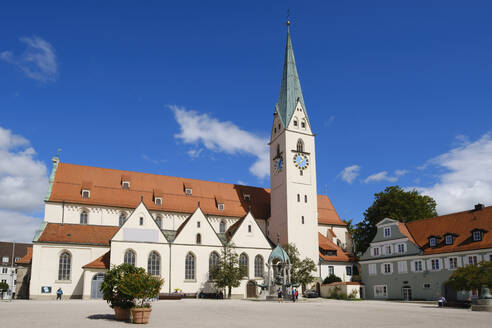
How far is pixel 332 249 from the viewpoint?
5822 centimetres

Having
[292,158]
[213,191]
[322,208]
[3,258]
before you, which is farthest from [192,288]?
[3,258]

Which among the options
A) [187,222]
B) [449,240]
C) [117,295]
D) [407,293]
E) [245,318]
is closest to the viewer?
[117,295]

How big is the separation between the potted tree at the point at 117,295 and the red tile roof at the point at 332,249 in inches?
1582

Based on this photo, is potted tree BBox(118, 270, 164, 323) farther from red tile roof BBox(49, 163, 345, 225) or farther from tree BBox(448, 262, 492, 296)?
red tile roof BBox(49, 163, 345, 225)

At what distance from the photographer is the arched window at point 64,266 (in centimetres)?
4444

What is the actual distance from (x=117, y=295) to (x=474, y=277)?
2485 cm

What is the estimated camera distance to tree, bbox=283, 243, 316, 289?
50.1 meters

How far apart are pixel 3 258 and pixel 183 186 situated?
56356mm

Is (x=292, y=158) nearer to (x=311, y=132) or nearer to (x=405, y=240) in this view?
(x=311, y=132)

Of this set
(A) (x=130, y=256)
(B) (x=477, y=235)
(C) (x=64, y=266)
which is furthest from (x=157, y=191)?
(B) (x=477, y=235)

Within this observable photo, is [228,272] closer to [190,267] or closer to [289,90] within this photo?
[190,267]

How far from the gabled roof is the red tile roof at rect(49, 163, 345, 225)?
12.1 metres

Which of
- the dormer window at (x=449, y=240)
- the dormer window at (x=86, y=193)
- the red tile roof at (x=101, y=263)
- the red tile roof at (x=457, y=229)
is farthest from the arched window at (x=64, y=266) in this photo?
the dormer window at (x=449, y=240)

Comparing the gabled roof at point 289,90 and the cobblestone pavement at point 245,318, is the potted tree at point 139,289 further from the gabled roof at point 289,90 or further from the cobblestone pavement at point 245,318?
the gabled roof at point 289,90
